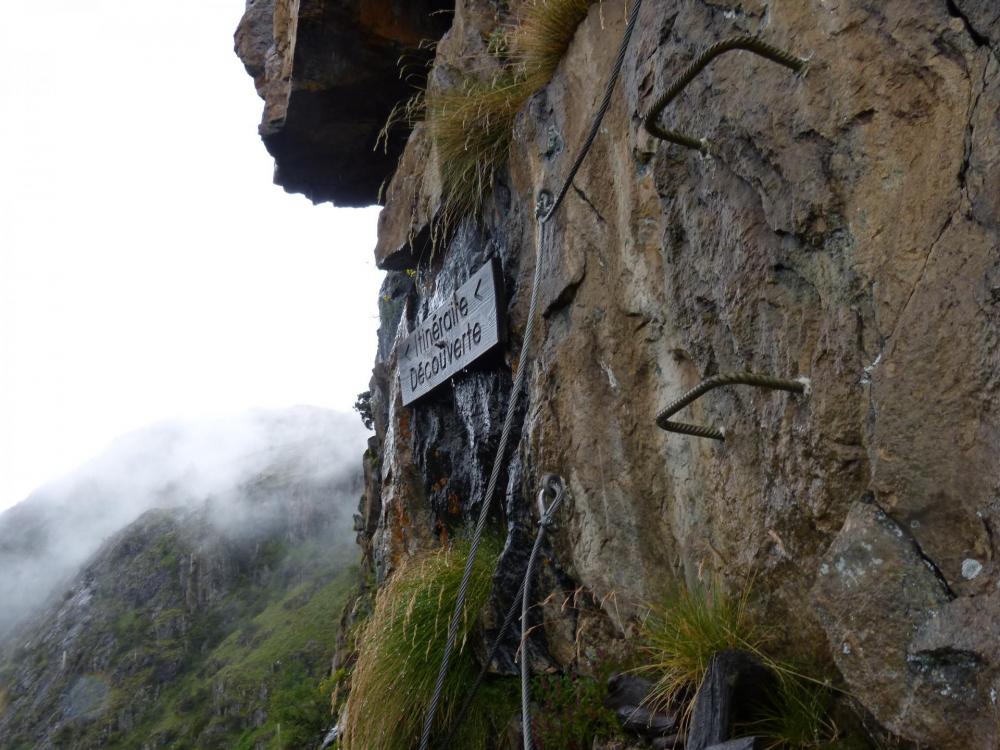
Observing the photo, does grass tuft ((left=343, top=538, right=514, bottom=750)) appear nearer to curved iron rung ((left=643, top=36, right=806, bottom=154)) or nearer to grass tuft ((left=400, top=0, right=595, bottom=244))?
grass tuft ((left=400, top=0, right=595, bottom=244))

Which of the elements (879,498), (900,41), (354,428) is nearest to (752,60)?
(900,41)

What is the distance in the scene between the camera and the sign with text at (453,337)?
3.74m

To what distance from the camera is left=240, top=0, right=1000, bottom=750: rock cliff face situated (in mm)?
1551

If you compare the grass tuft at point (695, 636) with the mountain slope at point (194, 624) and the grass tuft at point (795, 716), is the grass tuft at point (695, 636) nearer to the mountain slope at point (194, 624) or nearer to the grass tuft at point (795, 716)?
the grass tuft at point (795, 716)

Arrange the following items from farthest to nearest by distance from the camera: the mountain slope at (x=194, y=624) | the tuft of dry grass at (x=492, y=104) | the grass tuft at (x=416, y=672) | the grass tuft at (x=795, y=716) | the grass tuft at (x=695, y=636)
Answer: the mountain slope at (x=194, y=624), the tuft of dry grass at (x=492, y=104), the grass tuft at (x=416, y=672), the grass tuft at (x=695, y=636), the grass tuft at (x=795, y=716)

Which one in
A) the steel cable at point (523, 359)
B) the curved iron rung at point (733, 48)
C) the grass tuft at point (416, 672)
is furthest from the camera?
the grass tuft at point (416, 672)

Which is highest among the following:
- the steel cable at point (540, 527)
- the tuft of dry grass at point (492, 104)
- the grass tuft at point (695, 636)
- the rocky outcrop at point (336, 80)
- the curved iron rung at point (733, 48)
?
the rocky outcrop at point (336, 80)

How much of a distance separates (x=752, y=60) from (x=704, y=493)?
1.34 metres

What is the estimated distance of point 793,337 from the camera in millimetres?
2031

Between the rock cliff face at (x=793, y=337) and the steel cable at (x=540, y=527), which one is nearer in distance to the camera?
the rock cliff face at (x=793, y=337)

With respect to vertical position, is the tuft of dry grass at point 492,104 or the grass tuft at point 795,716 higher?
the tuft of dry grass at point 492,104

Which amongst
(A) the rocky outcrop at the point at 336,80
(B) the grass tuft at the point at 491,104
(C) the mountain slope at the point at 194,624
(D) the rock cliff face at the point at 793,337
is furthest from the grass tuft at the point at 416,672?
(C) the mountain slope at the point at 194,624

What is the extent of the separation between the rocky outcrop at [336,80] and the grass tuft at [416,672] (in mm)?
3082

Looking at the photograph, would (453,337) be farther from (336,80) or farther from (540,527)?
(336,80)
